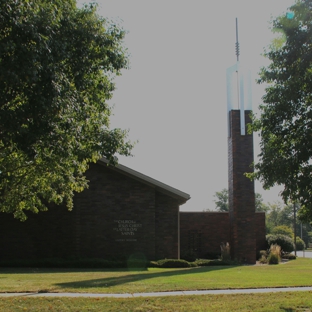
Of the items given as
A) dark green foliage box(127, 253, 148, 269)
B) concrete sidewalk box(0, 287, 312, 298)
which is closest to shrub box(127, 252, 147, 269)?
dark green foliage box(127, 253, 148, 269)

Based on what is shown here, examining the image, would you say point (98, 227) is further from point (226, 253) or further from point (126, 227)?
point (226, 253)

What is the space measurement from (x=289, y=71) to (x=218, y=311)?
18.8 ft

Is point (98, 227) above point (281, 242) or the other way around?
above

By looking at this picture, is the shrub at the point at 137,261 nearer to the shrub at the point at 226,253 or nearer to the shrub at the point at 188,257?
the shrub at the point at 188,257

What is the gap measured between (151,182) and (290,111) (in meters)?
14.6

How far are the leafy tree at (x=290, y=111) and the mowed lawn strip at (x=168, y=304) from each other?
2342 mm

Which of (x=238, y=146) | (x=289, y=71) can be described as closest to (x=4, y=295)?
(x=289, y=71)

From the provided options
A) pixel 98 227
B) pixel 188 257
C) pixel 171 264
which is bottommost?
pixel 171 264

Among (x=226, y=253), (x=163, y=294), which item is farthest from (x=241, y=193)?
(x=163, y=294)

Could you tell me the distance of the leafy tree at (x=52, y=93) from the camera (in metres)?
8.47

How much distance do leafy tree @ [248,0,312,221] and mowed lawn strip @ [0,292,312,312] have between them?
7.68ft

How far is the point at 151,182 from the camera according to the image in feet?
82.4

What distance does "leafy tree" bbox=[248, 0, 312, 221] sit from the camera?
11000 millimetres

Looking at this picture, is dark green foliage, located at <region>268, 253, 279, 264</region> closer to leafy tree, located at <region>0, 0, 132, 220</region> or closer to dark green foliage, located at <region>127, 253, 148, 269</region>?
dark green foliage, located at <region>127, 253, 148, 269</region>
